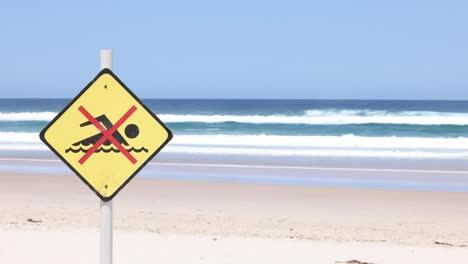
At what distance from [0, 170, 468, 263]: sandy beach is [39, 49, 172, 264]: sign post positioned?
389 centimetres

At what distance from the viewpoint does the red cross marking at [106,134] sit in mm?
3031

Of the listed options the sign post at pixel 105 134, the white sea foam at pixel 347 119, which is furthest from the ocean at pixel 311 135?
the sign post at pixel 105 134

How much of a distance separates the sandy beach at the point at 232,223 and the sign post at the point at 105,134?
3888 millimetres

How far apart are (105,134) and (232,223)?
6.89 metres

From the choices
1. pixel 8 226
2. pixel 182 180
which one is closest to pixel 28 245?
pixel 8 226

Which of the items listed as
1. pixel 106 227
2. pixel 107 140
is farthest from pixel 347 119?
pixel 107 140

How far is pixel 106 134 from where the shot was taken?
3.03 metres

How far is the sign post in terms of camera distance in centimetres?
304

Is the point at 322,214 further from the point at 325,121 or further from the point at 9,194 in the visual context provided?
the point at 325,121

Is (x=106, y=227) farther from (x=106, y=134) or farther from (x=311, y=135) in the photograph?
(x=311, y=135)

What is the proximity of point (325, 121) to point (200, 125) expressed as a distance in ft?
24.8

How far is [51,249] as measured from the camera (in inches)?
283

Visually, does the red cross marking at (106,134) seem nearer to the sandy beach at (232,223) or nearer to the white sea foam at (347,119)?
the sandy beach at (232,223)

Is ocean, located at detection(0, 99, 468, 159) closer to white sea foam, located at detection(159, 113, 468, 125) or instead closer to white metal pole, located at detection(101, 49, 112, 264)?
white sea foam, located at detection(159, 113, 468, 125)
